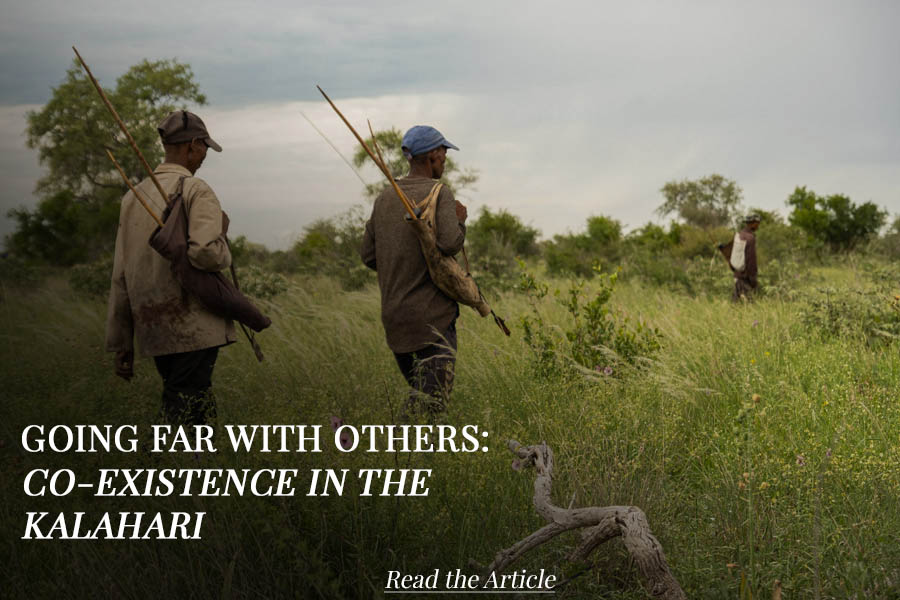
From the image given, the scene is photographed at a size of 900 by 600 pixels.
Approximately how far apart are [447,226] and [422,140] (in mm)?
518

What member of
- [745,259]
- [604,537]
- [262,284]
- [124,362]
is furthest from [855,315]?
[262,284]

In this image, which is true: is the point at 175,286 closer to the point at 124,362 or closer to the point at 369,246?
the point at 124,362

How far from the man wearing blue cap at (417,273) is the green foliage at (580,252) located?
10225mm

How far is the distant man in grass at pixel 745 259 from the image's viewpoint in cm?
1124

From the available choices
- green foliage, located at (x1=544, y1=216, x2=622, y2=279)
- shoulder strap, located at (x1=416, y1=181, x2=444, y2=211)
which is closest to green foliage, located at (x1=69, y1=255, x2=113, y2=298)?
green foliage, located at (x1=544, y1=216, x2=622, y2=279)

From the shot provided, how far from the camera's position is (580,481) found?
303cm

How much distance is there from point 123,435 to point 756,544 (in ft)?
9.43

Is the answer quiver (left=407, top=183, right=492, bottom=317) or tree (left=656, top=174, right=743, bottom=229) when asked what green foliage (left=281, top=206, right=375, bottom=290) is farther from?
tree (left=656, top=174, right=743, bottom=229)

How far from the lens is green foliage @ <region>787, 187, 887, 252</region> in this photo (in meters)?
32.6

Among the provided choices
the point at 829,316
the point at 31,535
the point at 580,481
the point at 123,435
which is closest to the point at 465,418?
the point at 580,481

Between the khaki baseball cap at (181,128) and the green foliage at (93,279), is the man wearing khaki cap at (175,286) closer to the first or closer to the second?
the khaki baseball cap at (181,128)

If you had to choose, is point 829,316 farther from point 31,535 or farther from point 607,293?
point 31,535

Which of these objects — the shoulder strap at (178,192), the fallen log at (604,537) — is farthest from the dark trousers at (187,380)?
the fallen log at (604,537)

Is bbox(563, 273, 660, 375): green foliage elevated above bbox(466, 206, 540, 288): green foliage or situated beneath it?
situated beneath
